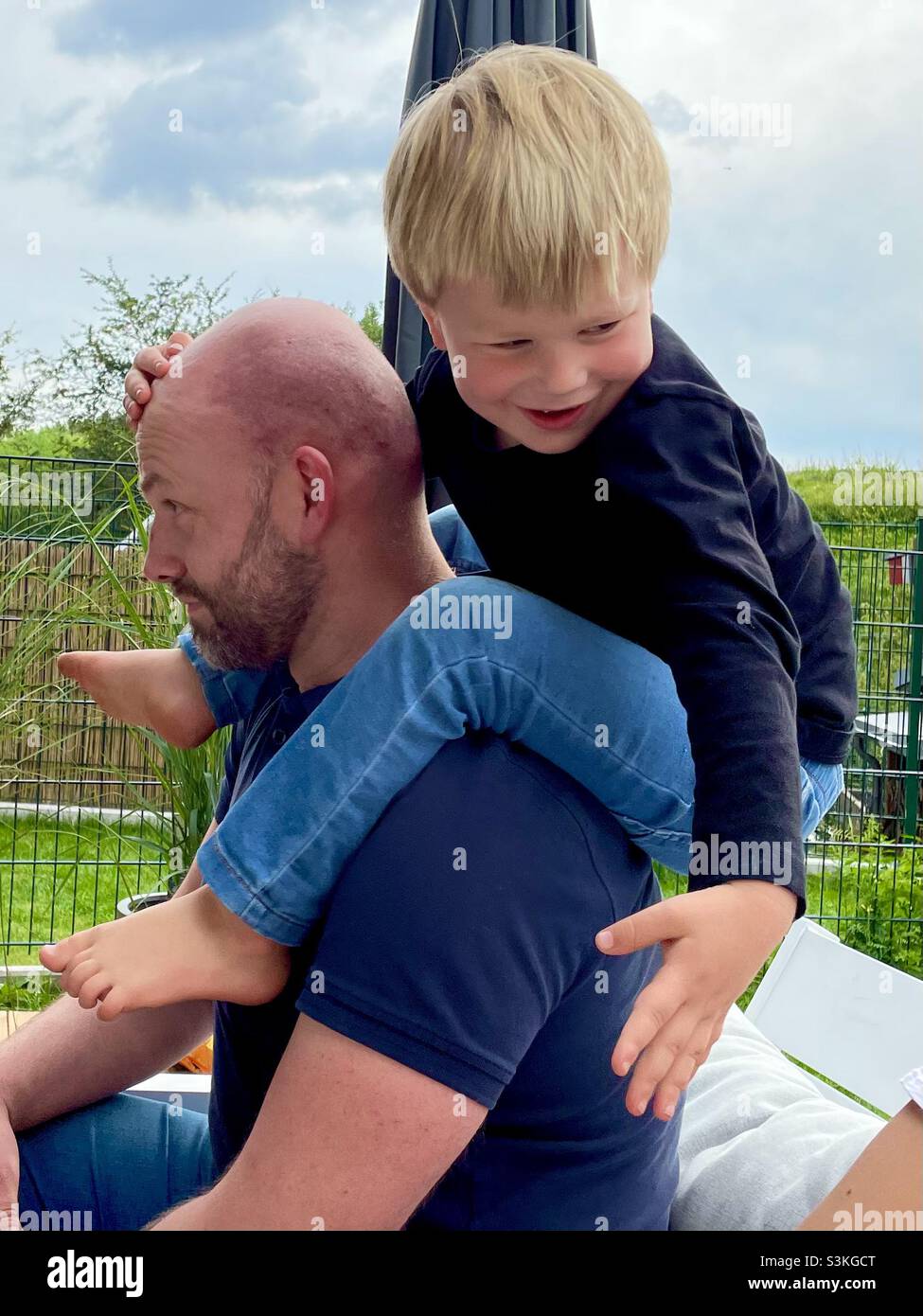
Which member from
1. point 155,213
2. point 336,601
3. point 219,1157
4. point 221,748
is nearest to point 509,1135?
point 219,1157

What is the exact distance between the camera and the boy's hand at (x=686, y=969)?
0.65m

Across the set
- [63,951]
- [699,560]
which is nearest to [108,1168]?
[63,951]

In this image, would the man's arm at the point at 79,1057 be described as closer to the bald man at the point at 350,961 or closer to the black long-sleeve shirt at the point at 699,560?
the bald man at the point at 350,961

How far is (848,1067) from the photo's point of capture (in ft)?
5.55

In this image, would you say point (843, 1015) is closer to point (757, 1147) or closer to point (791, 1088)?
point (791, 1088)

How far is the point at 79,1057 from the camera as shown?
1114 millimetres

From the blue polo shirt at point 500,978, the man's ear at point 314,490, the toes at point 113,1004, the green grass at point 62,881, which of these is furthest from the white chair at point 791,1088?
the green grass at point 62,881

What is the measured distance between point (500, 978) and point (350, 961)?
0.09 meters

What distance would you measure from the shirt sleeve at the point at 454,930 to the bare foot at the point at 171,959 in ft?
0.28

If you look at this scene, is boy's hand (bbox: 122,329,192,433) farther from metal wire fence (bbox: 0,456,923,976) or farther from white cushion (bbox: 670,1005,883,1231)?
metal wire fence (bbox: 0,456,923,976)

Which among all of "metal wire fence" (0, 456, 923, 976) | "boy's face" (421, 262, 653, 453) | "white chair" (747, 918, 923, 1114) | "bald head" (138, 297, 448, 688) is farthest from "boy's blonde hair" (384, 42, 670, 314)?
"metal wire fence" (0, 456, 923, 976)

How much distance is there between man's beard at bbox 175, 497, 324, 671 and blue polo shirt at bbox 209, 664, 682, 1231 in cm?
24

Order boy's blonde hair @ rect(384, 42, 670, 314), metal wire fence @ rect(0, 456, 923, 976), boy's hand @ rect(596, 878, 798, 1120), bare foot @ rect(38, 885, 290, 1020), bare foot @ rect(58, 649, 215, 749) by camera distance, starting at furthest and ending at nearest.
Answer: metal wire fence @ rect(0, 456, 923, 976)
bare foot @ rect(58, 649, 215, 749)
boy's blonde hair @ rect(384, 42, 670, 314)
bare foot @ rect(38, 885, 290, 1020)
boy's hand @ rect(596, 878, 798, 1120)

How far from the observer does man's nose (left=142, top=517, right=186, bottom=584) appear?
0.95 meters
